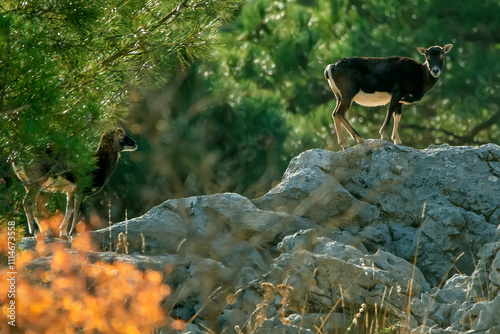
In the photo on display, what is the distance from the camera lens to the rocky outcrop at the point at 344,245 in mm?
5340

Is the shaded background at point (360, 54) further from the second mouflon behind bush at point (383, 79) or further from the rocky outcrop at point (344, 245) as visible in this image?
the rocky outcrop at point (344, 245)

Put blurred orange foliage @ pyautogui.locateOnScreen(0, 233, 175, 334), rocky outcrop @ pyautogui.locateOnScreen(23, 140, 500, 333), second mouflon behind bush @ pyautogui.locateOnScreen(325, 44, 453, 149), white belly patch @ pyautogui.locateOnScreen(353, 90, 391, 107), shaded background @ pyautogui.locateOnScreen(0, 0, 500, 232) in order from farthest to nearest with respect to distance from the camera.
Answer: shaded background @ pyautogui.locateOnScreen(0, 0, 500, 232) < white belly patch @ pyautogui.locateOnScreen(353, 90, 391, 107) < second mouflon behind bush @ pyautogui.locateOnScreen(325, 44, 453, 149) < rocky outcrop @ pyautogui.locateOnScreen(23, 140, 500, 333) < blurred orange foliage @ pyautogui.locateOnScreen(0, 233, 175, 334)

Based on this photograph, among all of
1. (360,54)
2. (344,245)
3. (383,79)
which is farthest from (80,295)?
(360,54)

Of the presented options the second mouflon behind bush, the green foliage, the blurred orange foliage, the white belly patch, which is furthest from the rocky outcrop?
the green foliage

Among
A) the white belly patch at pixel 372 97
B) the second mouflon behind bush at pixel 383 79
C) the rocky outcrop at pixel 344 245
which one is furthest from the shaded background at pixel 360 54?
the rocky outcrop at pixel 344 245

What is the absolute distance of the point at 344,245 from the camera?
6055 millimetres

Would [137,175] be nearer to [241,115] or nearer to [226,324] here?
[241,115]

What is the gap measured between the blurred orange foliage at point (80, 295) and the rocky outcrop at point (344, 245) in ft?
0.96

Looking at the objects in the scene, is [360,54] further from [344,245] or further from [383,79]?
[344,245]

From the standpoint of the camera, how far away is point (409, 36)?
56.5 ft

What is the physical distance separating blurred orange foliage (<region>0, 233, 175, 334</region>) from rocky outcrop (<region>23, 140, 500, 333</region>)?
0.29 metres

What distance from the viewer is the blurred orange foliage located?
15.3ft

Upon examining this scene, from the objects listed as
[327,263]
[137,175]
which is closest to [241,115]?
[137,175]

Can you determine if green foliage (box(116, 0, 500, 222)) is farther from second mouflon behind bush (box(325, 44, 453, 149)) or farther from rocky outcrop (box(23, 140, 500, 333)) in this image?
rocky outcrop (box(23, 140, 500, 333))
